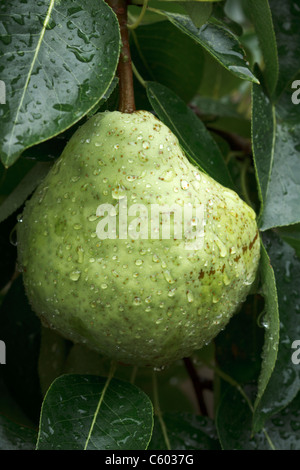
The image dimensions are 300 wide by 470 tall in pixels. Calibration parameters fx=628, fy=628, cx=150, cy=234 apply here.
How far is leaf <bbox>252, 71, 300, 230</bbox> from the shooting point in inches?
31.6

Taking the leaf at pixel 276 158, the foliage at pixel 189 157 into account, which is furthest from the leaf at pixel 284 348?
the leaf at pixel 276 158

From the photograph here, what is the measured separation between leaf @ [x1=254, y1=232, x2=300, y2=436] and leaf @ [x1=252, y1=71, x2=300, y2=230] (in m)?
0.11

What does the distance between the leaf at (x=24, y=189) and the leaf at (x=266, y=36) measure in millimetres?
339

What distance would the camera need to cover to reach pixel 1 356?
0.97m

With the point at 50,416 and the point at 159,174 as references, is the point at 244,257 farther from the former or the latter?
the point at 50,416

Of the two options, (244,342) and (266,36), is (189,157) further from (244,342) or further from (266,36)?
(244,342)

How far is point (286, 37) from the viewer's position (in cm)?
95

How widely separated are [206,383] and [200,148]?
18.7 inches

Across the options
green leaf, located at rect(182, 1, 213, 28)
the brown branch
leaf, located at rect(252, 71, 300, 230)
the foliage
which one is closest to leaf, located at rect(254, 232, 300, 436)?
the foliage

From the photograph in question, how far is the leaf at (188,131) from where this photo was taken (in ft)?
2.68

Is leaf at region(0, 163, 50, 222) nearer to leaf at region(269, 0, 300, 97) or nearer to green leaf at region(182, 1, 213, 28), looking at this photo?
green leaf at region(182, 1, 213, 28)

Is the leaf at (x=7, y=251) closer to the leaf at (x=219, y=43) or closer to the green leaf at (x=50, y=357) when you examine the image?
the green leaf at (x=50, y=357)

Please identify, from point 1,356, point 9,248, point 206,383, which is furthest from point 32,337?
point 206,383

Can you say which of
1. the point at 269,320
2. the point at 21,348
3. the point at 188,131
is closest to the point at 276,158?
the point at 188,131
